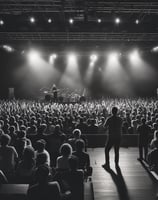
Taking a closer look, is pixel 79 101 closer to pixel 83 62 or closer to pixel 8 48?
pixel 83 62

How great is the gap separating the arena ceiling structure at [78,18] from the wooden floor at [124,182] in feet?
28.6

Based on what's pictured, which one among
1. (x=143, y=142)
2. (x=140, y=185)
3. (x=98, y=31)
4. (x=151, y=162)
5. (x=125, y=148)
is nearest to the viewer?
(x=140, y=185)

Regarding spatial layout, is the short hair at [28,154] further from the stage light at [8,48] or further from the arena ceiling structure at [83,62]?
the stage light at [8,48]

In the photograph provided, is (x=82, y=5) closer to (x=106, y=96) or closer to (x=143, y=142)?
(x=143, y=142)

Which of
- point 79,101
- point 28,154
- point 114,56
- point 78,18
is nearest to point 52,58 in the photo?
point 114,56

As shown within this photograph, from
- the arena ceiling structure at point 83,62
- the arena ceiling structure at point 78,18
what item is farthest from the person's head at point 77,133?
the arena ceiling structure at point 83,62

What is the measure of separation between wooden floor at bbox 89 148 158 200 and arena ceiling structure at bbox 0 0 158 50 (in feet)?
28.6

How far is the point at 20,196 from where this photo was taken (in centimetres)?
348

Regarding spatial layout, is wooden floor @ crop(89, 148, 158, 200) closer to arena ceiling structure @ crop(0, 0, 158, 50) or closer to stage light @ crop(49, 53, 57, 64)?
arena ceiling structure @ crop(0, 0, 158, 50)

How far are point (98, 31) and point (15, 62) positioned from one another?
11.5 m

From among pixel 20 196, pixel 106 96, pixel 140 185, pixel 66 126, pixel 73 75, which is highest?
pixel 73 75

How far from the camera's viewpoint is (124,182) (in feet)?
19.6

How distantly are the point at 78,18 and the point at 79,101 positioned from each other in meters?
7.46

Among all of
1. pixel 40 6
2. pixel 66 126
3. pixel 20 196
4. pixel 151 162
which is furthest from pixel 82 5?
pixel 20 196
